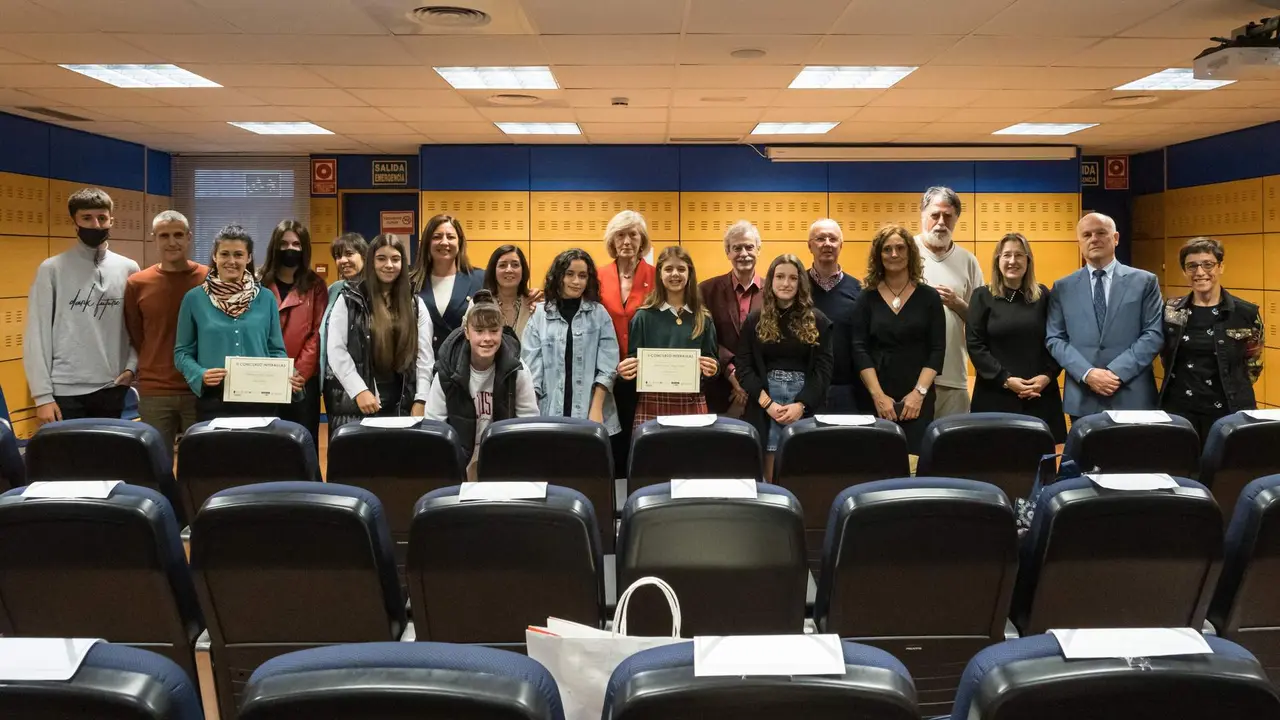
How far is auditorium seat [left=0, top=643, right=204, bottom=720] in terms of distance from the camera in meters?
1.02

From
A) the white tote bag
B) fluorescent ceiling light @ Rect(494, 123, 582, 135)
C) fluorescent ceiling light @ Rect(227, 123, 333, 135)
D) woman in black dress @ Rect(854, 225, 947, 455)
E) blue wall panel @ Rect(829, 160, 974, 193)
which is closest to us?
the white tote bag

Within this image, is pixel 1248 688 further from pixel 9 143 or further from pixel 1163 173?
pixel 1163 173

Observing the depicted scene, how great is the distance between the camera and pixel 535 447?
9.09ft

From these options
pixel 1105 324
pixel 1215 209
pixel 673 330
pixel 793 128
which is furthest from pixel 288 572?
pixel 1215 209

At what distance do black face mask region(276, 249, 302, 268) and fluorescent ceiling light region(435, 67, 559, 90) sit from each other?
1.92 m

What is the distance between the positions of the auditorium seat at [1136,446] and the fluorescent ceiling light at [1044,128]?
609 cm

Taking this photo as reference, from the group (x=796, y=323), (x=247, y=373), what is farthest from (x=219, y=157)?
(x=796, y=323)

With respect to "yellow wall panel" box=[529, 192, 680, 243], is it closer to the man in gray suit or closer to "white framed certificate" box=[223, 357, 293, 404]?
the man in gray suit

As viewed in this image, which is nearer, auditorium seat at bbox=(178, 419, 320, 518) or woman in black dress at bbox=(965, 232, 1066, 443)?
auditorium seat at bbox=(178, 419, 320, 518)

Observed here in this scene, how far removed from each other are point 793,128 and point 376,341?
551 centimetres

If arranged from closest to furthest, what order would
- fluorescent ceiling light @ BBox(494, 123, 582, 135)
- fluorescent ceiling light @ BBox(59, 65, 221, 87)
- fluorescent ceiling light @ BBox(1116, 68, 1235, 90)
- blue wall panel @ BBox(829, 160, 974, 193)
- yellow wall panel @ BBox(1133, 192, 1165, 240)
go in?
1. fluorescent ceiling light @ BBox(59, 65, 221, 87)
2. fluorescent ceiling light @ BBox(1116, 68, 1235, 90)
3. fluorescent ceiling light @ BBox(494, 123, 582, 135)
4. blue wall panel @ BBox(829, 160, 974, 193)
5. yellow wall panel @ BBox(1133, 192, 1165, 240)

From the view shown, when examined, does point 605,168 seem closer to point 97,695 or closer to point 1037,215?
point 1037,215

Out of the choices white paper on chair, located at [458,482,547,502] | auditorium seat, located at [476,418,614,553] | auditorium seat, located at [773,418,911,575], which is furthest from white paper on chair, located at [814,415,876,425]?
white paper on chair, located at [458,482,547,502]

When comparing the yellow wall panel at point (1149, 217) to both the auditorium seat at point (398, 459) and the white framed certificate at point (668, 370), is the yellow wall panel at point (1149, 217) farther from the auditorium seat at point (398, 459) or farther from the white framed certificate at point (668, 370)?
the auditorium seat at point (398, 459)
